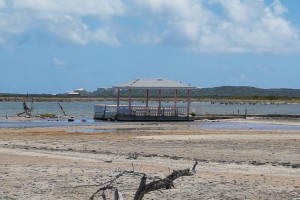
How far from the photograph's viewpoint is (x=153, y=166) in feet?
59.3

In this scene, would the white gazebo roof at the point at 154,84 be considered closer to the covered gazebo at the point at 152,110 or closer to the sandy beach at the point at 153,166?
the covered gazebo at the point at 152,110

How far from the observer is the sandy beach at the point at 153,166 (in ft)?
44.4

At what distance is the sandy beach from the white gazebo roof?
2144 centimetres

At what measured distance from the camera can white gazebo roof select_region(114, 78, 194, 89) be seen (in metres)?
51.2

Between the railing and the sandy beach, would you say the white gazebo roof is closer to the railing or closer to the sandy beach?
the railing

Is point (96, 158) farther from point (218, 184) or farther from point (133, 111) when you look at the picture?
point (133, 111)

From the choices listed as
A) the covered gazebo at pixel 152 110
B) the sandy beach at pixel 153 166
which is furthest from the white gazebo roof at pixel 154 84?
the sandy beach at pixel 153 166

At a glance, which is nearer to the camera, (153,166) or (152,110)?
(153,166)

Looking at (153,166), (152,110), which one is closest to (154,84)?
(152,110)

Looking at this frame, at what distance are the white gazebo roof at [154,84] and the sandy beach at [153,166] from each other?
21.4m

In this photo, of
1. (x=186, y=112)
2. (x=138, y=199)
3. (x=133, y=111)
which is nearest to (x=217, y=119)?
(x=186, y=112)

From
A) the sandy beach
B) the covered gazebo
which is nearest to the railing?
the covered gazebo

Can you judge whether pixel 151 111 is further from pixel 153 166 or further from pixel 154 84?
pixel 153 166

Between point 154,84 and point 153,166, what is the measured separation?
34608 millimetres
